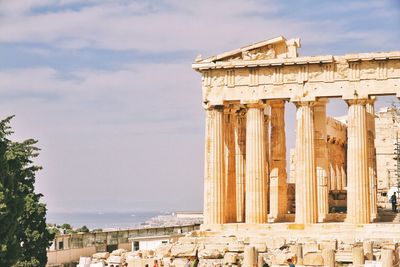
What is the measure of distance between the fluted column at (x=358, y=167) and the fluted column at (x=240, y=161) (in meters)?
6.69

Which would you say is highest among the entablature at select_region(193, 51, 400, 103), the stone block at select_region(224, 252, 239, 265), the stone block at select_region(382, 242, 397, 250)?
the entablature at select_region(193, 51, 400, 103)

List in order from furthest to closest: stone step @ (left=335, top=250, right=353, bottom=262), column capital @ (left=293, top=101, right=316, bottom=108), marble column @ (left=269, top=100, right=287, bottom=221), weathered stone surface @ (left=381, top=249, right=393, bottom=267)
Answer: marble column @ (left=269, top=100, right=287, bottom=221)
column capital @ (left=293, top=101, right=316, bottom=108)
stone step @ (left=335, top=250, right=353, bottom=262)
weathered stone surface @ (left=381, top=249, right=393, bottom=267)

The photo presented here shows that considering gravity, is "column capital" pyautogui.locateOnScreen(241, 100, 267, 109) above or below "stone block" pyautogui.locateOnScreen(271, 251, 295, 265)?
above

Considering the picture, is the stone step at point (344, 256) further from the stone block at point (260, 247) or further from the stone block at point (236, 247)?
the stone block at point (236, 247)

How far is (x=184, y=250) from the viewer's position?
A: 42844 mm

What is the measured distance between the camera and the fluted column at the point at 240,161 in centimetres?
5056

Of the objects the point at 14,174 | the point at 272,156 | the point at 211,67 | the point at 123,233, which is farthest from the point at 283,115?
the point at 123,233

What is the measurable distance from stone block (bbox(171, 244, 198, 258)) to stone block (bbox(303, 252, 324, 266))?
256 inches

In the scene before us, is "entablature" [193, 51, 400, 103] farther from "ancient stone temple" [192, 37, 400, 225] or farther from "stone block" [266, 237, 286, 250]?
"stone block" [266, 237, 286, 250]

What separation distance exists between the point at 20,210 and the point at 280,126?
52.3ft

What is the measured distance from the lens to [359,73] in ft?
150

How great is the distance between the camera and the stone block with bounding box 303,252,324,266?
3722cm

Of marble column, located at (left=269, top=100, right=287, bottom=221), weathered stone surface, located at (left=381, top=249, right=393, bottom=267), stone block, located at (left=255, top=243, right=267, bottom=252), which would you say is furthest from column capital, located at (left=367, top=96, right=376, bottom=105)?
weathered stone surface, located at (left=381, top=249, right=393, bottom=267)

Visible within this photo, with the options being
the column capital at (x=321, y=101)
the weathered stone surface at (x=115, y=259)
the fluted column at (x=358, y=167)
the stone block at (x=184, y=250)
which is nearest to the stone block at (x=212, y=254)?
the stone block at (x=184, y=250)
